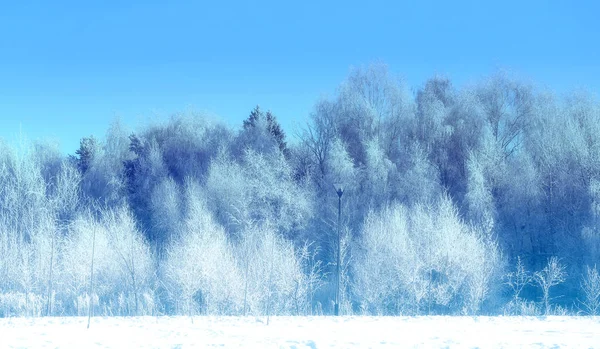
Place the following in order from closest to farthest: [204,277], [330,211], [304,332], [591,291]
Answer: [304,332], [591,291], [204,277], [330,211]

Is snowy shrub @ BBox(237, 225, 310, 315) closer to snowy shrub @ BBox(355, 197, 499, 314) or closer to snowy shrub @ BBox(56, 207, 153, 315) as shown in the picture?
snowy shrub @ BBox(355, 197, 499, 314)

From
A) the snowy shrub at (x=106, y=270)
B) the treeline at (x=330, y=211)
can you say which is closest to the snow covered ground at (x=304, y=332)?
the treeline at (x=330, y=211)

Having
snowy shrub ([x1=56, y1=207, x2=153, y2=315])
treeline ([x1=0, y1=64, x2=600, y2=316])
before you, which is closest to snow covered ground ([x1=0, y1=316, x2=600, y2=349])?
treeline ([x1=0, y1=64, x2=600, y2=316])

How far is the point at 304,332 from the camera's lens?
39.9ft

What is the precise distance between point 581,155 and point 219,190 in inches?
733

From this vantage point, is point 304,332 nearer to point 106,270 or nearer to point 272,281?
point 272,281

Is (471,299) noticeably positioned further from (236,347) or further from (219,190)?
(219,190)

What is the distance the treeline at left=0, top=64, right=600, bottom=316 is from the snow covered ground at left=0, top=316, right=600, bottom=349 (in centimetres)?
488

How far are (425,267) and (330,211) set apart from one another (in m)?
8.45

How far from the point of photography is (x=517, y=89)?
1238 inches

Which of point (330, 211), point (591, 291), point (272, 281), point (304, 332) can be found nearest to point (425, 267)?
point (591, 291)

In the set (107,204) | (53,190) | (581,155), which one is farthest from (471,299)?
(53,190)

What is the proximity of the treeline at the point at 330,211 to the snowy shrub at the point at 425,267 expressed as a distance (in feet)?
0.25

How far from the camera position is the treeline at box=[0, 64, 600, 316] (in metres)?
21.0
